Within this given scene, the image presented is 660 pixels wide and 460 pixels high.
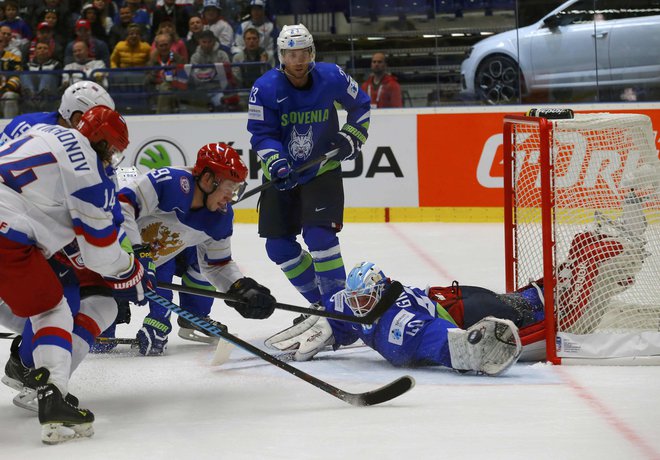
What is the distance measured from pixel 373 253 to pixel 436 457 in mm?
3665

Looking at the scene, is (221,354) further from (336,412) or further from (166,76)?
(166,76)

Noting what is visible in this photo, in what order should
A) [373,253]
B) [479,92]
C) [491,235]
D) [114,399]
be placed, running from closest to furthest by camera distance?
[114,399], [373,253], [491,235], [479,92]

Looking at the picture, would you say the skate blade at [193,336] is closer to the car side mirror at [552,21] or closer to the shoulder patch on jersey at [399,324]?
the shoulder patch on jersey at [399,324]

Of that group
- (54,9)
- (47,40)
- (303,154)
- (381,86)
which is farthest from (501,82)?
(54,9)

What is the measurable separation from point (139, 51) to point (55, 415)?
607 centimetres

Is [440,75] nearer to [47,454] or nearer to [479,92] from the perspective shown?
[479,92]

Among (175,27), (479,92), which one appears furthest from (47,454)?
(175,27)

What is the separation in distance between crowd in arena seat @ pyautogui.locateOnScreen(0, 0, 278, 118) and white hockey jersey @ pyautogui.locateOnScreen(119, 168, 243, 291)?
13.5 feet

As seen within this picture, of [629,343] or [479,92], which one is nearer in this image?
[629,343]

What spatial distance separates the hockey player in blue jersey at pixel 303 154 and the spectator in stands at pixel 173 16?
415cm

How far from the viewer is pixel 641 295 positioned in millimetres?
3779

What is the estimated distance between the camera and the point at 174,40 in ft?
27.5

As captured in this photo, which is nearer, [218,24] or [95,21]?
[218,24]

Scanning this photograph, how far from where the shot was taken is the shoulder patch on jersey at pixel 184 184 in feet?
12.2
